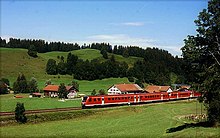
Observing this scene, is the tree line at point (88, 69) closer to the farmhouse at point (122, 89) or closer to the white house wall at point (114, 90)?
the white house wall at point (114, 90)

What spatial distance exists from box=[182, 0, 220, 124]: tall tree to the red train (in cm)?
2036

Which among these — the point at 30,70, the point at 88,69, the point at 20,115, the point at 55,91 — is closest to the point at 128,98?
the point at 20,115

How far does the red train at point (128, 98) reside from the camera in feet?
159

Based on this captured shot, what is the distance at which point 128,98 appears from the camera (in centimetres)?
5509

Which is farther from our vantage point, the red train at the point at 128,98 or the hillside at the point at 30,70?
the hillside at the point at 30,70

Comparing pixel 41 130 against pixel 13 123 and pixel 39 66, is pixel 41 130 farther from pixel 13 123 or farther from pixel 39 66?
pixel 39 66

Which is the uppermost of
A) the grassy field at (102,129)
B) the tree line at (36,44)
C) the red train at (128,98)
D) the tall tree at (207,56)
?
the tree line at (36,44)

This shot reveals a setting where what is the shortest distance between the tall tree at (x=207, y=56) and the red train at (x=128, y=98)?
66.8 ft

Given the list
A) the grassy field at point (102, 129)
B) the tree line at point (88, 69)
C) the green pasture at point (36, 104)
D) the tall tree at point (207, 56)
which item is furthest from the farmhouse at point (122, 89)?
the tall tree at point (207, 56)

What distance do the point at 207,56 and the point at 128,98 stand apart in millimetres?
30197

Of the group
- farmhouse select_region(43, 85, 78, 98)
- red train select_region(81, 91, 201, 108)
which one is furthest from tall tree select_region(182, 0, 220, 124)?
farmhouse select_region(43, 85, 78, 98)

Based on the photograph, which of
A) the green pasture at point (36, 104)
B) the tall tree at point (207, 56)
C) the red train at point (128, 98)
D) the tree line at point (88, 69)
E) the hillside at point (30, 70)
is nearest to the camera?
the tall tree at point (207, 56)

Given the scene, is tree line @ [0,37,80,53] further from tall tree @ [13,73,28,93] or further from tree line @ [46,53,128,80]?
tall tree @ [13,73,28,93]

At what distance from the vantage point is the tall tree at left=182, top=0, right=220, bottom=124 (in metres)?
24.5
